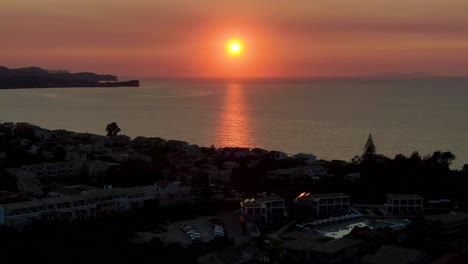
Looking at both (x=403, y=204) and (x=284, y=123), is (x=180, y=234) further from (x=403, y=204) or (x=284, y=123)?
(x=284, y=123)

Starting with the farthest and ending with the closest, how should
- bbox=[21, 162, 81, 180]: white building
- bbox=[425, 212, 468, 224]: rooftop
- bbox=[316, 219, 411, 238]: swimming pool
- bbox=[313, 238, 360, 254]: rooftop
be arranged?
bbox=[21, 162, 81, 180]: white building < bbox=[425, 212, 468, 224]: rooftop < bbox=[316, 219, 411, 238]: swimming pool < bbox=[313, 238, 360, 254]: rooftop

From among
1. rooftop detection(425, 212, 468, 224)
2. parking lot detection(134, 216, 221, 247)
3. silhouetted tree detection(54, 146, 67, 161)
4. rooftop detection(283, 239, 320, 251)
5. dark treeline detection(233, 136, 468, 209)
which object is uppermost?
silhouetted tree detection(54, 146, 67, 161)

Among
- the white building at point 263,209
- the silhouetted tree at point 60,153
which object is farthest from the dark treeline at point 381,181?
the silhouetted tree at point 60,153

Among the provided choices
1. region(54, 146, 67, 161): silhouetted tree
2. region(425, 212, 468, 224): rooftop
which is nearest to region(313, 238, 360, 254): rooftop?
region(425, 212, 468, 224): rooftop

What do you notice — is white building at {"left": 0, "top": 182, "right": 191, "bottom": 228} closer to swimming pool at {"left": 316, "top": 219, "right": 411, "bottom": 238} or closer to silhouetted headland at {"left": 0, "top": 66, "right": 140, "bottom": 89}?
swimming pool at {"left": 316, "top": 219, "right": 411, "bottom": 238}

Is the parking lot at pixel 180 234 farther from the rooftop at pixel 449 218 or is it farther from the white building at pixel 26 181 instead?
the rooftop at pixel 449 218

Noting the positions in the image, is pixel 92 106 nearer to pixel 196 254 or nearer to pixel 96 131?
pixel 96 131

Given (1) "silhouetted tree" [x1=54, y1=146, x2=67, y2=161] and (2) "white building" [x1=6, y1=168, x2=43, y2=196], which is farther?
(1) "silhouetted tree" [x1=54, y1=146, x2=67, y2=161]

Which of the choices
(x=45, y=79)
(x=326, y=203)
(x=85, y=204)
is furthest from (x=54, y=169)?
(x=45, y=79)
